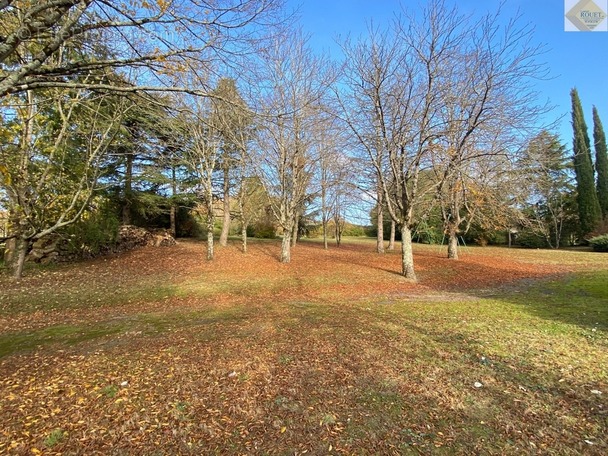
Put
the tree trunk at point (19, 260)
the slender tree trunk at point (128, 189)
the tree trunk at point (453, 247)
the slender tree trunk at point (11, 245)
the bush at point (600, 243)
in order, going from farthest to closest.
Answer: the bush at point (600, 243), the slender tree trunk at point (128, 189), the tree trunk at point (453, 247), the tree trunk at point (19, 260), the slender tree trunk at point (11, 245)

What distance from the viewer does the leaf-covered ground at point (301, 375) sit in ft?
8.44

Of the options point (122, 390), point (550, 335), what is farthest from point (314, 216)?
point (122, 390)

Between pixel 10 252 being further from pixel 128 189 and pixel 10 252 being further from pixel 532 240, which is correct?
A: pixel 532 240

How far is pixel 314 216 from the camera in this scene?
26.9 m

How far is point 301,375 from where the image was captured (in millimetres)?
3654

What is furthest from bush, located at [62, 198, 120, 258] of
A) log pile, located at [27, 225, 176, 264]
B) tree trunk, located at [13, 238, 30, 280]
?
tree trunk, located at [13, 238, 30, 280]

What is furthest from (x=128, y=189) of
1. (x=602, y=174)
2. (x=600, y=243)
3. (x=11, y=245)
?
(x=602, y=174)

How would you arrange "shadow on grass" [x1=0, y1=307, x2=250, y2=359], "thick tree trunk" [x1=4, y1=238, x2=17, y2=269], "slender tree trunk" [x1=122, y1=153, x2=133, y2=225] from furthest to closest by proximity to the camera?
"slender tree trunk" [x1=122, y1=153, x2=133, y2=225] → "thick tree trunk" [x1=4, y1=238, x2=17, y2=269] → "shadow on grass" [x1=0, y1=307, x2=250, y2=359]

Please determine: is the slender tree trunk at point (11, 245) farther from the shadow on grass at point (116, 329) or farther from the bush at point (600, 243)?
the bush at point (600, 243)

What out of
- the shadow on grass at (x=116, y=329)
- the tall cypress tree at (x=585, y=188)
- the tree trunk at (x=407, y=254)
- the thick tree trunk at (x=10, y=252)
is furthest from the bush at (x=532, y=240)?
the thick tree trunk at (x=10, y=252)

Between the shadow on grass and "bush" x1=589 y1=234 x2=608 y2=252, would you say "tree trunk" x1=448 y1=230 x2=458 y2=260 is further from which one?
"bush" x1=589 y1=234 x2=608 y2=252

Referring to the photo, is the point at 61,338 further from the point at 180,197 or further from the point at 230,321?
the point at 180,197

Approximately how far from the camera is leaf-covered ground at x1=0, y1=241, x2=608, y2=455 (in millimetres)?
2572

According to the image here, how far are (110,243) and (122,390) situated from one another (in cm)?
1323
